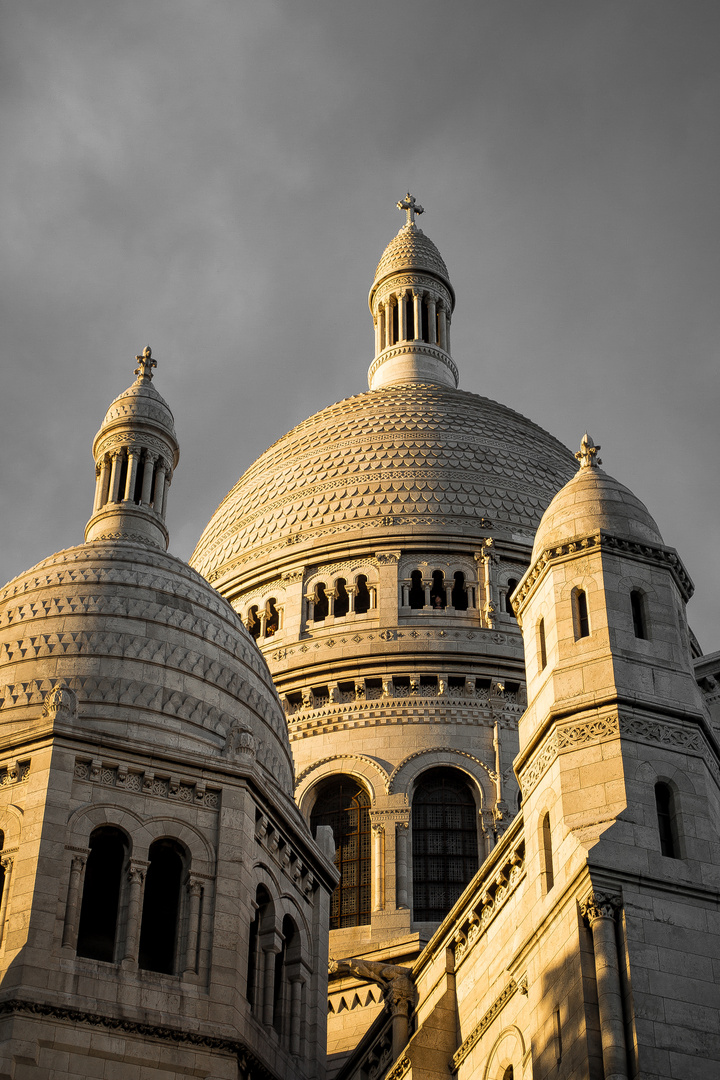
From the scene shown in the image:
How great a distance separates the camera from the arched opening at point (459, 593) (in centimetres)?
4517

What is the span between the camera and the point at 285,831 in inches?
1153

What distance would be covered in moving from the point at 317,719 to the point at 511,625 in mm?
5774

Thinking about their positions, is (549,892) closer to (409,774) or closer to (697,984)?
(697,984)

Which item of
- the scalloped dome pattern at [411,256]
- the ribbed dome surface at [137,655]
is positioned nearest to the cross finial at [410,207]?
the scalloped dome pattern at [411,256]

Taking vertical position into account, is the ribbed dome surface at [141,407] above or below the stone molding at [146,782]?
above

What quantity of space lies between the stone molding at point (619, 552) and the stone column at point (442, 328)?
36607 millimetres

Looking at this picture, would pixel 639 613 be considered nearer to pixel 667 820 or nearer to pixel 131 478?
pixel 667 820

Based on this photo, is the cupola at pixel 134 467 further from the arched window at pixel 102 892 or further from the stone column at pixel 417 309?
the stone column at pixel 417 309

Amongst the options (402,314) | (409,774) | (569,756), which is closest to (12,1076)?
(569,756)

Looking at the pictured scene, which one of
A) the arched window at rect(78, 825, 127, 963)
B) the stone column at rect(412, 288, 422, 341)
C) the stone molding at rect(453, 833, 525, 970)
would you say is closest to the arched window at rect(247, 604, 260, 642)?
the stone column at rect(412, 288, 422, 341)

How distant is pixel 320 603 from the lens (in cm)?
4575

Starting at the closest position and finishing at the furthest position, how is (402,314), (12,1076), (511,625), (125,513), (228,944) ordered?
1. (12,1076)
2. (228,944)
3. (125,513)
4. (511,625)
5. (402,314)

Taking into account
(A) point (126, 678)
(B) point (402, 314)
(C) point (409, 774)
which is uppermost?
(B) point (402, 314)

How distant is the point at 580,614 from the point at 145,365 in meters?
22.0
